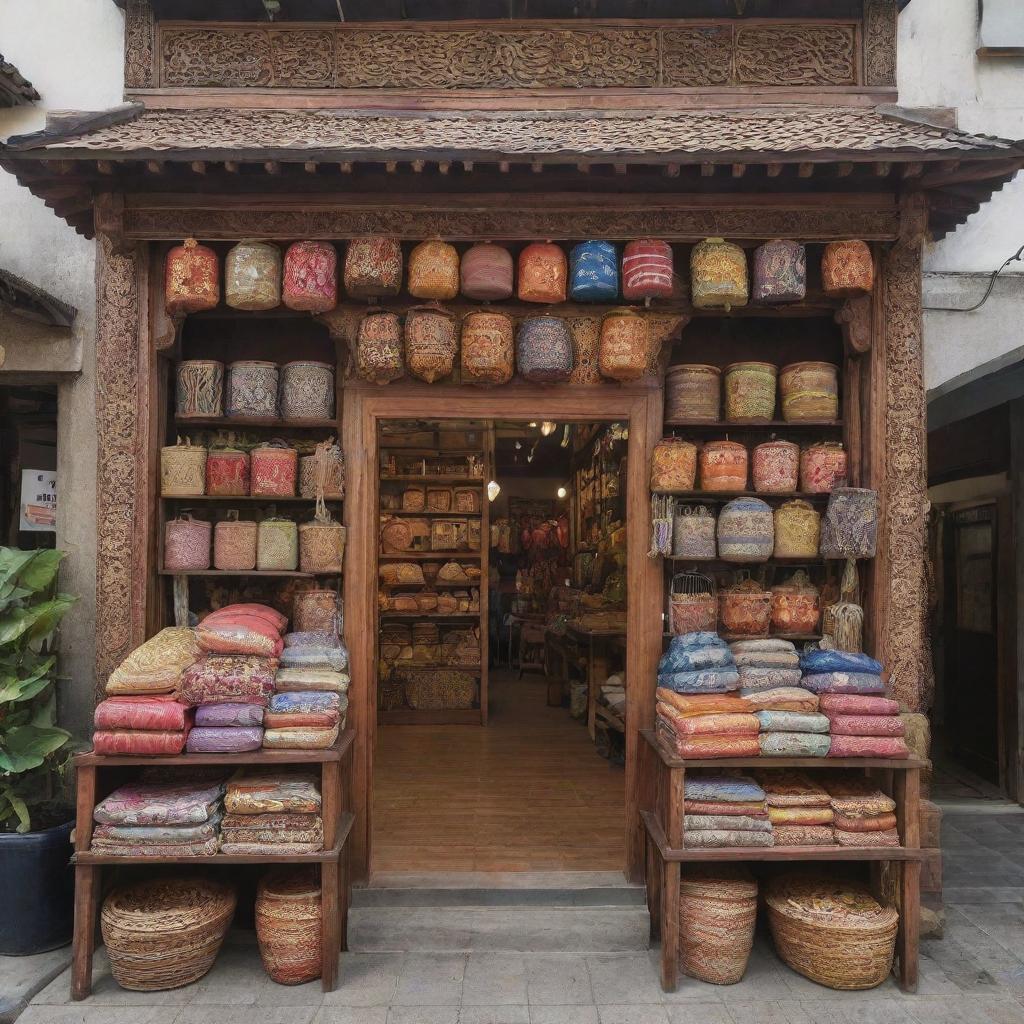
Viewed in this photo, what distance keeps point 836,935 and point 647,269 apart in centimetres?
302

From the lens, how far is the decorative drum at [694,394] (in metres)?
4.05

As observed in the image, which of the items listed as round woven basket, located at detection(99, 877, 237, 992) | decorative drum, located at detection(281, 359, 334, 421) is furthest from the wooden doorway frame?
round woven basket, located at detection(99, 877, 237, 992)

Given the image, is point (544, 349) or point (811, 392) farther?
point (811, 392)

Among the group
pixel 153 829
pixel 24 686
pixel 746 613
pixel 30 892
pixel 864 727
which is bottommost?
pixel 30 892

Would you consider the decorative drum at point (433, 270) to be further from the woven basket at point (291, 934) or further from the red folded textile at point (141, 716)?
the woven basket at point (291, 934)

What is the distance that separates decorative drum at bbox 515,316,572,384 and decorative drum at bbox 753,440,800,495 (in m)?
1.10

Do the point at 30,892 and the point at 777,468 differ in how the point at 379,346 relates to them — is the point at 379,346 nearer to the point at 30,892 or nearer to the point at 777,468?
the point at 777,468

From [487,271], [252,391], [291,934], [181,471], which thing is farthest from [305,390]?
[291,934]

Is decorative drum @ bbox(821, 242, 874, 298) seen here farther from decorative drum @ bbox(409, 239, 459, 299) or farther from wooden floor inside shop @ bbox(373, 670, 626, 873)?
wooden floor inside shop @ bbox(373, 670, 626, 873)

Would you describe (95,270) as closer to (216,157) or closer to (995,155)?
(216,157)

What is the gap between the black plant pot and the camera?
3490 mm

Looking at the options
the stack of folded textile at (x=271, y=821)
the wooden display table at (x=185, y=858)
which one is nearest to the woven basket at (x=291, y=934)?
the wooden display table at (x=185, y=858)

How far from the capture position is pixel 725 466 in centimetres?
398

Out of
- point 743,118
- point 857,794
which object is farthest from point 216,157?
point 857,794
